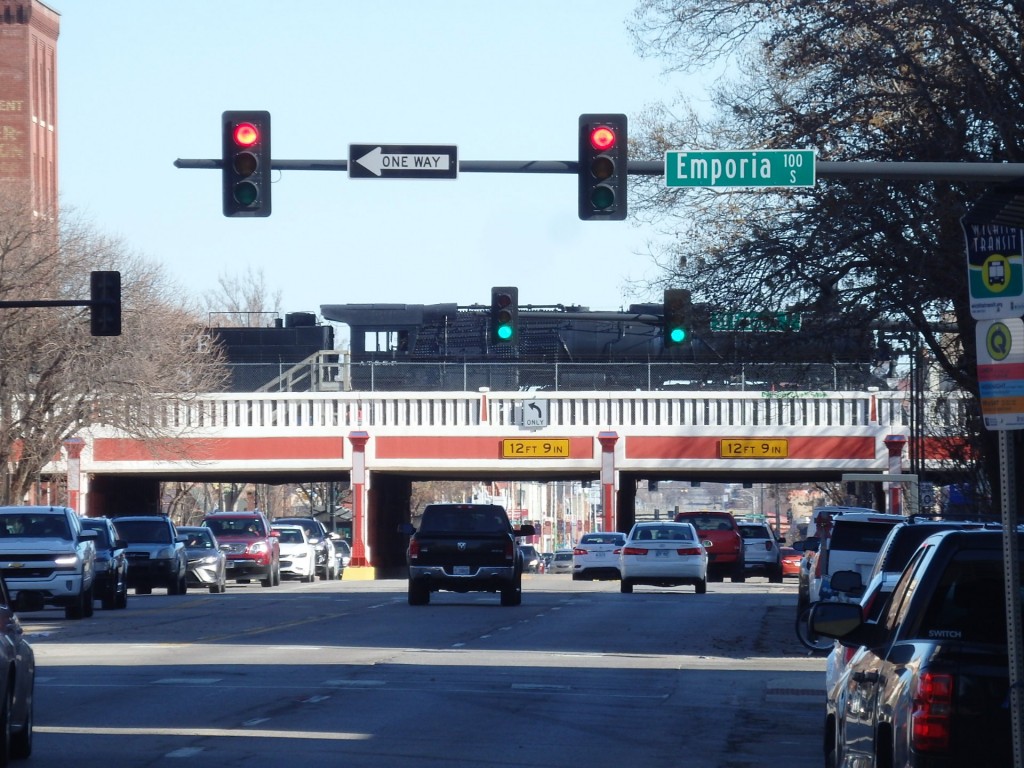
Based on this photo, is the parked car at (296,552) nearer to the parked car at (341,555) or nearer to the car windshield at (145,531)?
the parked car at (341,555)

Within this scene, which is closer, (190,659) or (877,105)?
(190,659)

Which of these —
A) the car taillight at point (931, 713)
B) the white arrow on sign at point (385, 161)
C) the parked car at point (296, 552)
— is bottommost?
the parked car at point (296, 552)

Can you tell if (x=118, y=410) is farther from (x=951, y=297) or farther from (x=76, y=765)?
(x=76, y=765)

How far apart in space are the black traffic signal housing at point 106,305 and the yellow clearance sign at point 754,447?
89.6 feet

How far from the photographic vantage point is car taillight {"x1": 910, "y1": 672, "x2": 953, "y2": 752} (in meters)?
6.53

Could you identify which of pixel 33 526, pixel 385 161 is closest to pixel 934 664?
pixel 385 161

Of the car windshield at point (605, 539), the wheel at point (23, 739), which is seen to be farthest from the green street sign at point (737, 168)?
the car windshield at point (605, 539)

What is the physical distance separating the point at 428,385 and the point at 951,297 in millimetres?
33624

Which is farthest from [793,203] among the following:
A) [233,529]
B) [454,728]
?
[233,529]

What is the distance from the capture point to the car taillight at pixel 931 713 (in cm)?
653

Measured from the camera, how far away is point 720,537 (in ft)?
164

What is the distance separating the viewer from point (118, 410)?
155ft

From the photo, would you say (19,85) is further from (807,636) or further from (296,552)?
(807,636)

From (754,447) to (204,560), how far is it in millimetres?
18799
